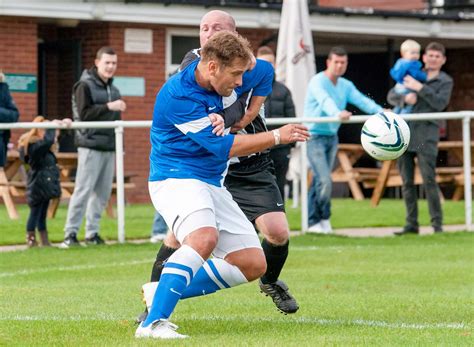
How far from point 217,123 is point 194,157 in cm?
30

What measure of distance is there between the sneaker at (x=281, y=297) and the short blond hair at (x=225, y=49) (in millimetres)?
2125

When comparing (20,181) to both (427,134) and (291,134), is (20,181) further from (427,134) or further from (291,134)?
(291,134)

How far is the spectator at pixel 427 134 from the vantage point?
15.6 m

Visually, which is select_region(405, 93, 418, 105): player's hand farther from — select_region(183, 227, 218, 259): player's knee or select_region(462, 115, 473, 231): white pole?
select_region(183, 227, 218, 259): player's knee

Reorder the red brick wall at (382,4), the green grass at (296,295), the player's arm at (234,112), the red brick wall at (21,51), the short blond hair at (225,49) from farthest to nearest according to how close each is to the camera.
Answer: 1. the red brick wall at (382,4)
2. the red brick wall at (21,51)
3. the player's arm at (234,112)
4. the green grass at (296,295)
5. the short blond hair at (225,49)

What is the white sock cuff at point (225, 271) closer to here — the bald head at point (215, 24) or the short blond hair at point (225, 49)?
the short blond hair at point (225, 49)

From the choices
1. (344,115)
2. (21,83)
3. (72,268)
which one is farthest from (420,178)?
(72,268)

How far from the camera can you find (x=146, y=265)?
41.7ft

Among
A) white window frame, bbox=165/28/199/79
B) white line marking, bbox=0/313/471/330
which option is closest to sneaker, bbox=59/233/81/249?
white line marking, bbox=0/313/471/330

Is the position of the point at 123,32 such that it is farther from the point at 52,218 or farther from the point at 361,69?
the point at 361,69

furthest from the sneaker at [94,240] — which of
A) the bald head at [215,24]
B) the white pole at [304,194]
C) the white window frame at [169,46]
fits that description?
the white window frame at [169,46]

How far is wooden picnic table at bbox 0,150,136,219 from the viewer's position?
57.4 feet

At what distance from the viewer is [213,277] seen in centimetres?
773

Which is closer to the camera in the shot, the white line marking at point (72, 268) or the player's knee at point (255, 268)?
the player's knee at point (255, 268)
